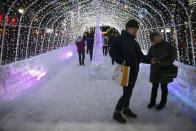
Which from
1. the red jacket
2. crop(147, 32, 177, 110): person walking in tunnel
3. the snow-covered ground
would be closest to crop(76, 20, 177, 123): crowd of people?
crop(147, 32, 177, 110): person walking in tunnel

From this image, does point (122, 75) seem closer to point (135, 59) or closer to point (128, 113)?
point (135, 59)

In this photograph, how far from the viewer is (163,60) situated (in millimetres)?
3199

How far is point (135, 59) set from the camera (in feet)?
9.30

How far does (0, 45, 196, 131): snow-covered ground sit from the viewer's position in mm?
2824

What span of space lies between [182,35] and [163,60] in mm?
4663

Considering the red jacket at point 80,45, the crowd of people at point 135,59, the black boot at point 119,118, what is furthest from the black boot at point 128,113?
the red jacket at point 80,45

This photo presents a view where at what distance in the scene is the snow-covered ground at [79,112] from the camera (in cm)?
282

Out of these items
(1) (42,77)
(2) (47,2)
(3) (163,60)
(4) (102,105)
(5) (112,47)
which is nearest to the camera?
(5) (112,47)

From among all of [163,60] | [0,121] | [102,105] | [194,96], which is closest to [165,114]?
[194,96]

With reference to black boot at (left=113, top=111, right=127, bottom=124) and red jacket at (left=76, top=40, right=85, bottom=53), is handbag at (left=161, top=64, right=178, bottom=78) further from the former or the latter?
red jacket at (left=76, top=40, right=85, bottom=53)

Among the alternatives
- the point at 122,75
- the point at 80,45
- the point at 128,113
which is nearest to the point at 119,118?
the point at 128,113

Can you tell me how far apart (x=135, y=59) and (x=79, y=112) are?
148cm

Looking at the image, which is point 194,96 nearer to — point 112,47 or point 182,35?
point 112,47

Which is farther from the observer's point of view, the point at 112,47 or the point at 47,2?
the point at 47,2
